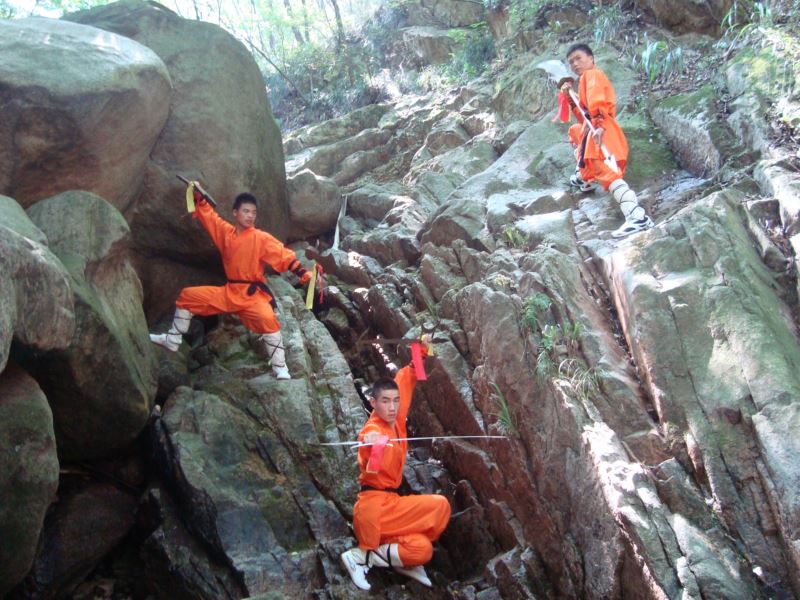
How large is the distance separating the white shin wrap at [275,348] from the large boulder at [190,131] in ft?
6.76

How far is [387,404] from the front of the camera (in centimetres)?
644

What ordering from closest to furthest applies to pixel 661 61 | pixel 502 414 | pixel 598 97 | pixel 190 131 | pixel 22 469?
pixel 22 469 → pixel 502 414 → pixel 598 97 → pixel 190 131 → pixel 661 61

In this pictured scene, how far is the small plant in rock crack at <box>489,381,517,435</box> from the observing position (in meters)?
6.59

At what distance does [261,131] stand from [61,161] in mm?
3481

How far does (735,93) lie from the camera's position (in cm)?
940

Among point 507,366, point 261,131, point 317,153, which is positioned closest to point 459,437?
point 507,366

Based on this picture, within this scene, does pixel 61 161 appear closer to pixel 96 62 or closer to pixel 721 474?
pixel 96 62

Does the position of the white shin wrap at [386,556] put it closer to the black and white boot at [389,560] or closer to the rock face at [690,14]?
the black and white boot at [389,560]

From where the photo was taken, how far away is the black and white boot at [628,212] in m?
8.02

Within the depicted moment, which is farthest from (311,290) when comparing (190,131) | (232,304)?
(190,131)

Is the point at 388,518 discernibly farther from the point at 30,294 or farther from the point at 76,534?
the point at 30,294

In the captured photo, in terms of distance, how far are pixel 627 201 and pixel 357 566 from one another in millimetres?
5276

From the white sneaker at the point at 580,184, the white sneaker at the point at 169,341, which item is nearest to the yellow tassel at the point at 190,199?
the white sneaker at the point at 169,341

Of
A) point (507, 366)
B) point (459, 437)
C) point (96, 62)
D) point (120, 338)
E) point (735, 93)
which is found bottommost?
point (459, 437)
